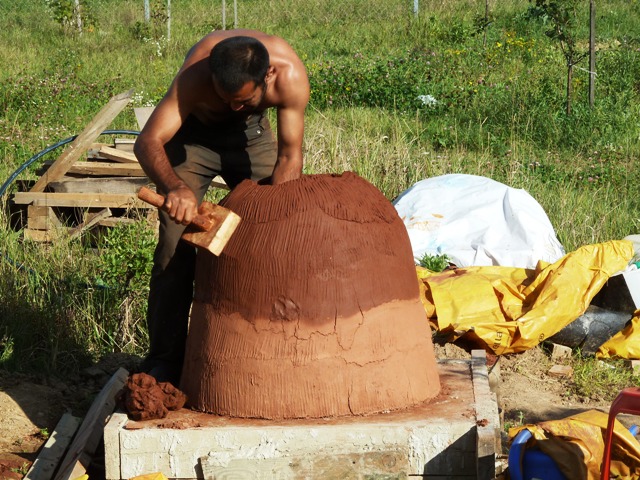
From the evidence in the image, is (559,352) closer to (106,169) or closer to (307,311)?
(307,311)

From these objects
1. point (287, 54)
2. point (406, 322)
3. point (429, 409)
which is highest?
point (287, 54)

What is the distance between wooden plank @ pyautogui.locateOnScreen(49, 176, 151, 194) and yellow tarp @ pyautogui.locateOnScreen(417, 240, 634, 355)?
8.70ft

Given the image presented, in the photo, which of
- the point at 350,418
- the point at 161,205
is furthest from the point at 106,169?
the point at 350,418

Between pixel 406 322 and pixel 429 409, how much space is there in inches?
14.2

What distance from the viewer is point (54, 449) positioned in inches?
164

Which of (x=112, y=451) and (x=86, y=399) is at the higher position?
(x=112, y=451)

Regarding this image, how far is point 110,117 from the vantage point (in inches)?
275

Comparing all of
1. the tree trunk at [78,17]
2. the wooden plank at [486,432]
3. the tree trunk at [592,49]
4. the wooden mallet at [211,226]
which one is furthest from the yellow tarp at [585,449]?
the tree trunk at [78,17]

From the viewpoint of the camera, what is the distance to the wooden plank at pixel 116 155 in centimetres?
756

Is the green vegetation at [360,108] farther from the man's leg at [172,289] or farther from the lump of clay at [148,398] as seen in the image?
the lump of clay at [148,398]

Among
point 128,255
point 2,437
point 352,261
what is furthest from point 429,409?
point 128,255

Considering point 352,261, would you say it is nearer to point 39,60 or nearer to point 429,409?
point 429,409

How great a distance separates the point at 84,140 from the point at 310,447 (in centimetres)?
433

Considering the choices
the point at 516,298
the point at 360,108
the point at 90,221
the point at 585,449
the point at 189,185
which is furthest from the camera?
the point at 360,108
